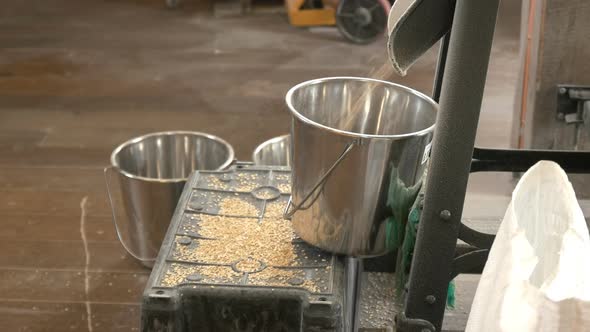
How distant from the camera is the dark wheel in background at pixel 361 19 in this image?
3.26m

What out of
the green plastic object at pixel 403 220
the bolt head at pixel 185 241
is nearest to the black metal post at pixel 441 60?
the green plastic object at pixel 403 220

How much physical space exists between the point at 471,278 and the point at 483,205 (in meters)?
0.47

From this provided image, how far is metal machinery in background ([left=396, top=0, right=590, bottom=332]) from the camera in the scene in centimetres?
93

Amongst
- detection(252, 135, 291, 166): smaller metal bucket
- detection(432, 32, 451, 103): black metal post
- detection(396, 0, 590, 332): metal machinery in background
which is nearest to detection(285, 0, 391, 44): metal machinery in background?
detection(252, 135, 291, 166): smaller metal bucket

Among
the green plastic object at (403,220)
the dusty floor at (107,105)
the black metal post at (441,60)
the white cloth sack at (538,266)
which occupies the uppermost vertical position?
the black metal post at (441,60)

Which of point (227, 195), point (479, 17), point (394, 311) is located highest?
point (479, 17)

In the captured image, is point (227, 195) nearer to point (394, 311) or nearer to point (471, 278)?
point (394, 311)

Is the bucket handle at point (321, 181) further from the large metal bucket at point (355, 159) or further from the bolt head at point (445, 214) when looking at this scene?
the bolt head at point (445, 214)

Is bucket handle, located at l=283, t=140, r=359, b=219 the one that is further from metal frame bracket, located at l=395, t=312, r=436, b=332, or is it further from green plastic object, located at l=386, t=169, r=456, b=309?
metal frame bracket, located at l=395, t=312, r=436, b=332

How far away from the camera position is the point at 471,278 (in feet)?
5.00

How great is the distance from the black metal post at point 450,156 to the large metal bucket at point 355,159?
0.11 meters

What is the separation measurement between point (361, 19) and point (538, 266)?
97.3 inches

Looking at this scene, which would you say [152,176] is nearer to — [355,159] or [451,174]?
[355,159]

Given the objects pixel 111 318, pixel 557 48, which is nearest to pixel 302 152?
pixel 111 318
